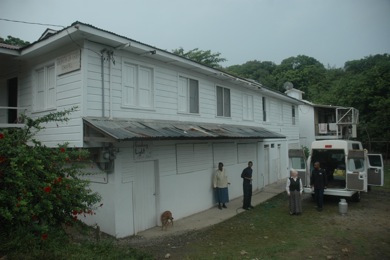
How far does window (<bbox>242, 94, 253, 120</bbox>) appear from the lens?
16467mm

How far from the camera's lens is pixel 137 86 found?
9.70 m

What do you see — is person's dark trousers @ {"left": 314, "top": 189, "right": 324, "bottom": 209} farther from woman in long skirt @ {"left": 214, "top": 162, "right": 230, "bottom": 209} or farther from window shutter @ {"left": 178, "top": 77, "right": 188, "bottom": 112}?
window shutter @ {"left": 178, "top": 77, "right": 188, "bottom": 112}

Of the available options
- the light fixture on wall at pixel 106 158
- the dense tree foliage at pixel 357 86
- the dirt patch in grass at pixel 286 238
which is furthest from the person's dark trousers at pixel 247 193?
the dense tree foliage at pixel 357 86

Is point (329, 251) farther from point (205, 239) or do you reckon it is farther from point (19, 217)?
point (19, 217)

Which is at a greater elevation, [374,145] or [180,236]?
[374,145]

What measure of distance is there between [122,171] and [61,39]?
4109 mm

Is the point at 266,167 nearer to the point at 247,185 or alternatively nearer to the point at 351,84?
the point at 247,185

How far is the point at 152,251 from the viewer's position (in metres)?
7.62

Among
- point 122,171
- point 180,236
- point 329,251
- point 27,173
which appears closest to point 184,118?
point 122,171

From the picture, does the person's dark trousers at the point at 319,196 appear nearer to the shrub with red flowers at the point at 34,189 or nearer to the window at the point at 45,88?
the shrub with red flowers at the point at 34,189

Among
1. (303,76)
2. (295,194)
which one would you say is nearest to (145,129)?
(295,194)

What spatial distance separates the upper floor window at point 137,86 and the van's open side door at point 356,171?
7968mm

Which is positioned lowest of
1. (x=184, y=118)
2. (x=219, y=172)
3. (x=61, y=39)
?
(x=219, y=172)

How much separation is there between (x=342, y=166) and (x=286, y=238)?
7.64 m
